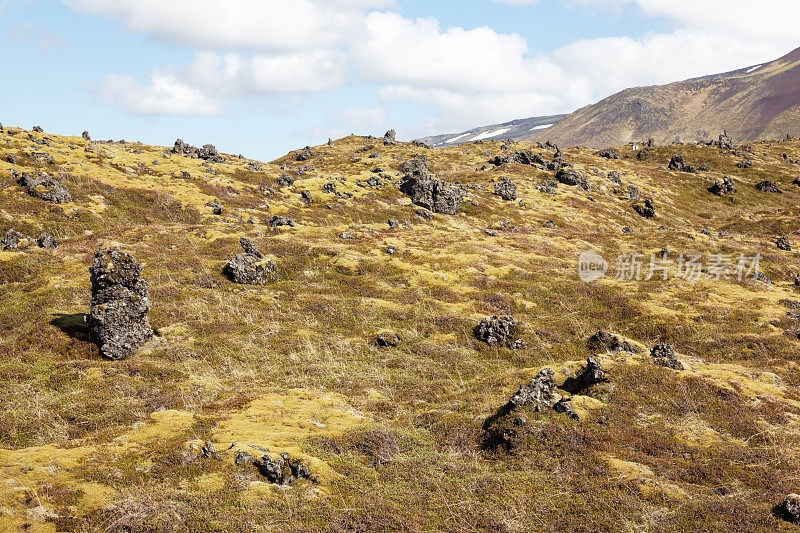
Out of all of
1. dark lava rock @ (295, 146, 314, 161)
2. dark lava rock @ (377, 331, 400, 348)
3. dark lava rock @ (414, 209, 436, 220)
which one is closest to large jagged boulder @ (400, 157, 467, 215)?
dark lava rock @ (414, 209, 436, 220)

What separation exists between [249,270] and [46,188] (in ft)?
139

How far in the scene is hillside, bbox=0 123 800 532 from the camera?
14562 mm

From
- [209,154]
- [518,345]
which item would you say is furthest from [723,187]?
[209,154]

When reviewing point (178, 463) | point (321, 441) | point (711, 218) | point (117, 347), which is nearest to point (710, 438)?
point (321, 441)

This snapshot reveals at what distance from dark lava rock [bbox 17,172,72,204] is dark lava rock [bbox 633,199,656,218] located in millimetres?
130998

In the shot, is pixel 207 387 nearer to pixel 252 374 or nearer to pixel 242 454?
pixel 252 374

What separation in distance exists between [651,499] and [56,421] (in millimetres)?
26694

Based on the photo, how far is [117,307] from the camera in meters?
28.6

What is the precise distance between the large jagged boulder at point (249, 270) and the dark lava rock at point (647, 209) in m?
110

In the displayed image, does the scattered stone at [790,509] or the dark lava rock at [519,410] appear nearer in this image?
the scattered stone at [790,509]

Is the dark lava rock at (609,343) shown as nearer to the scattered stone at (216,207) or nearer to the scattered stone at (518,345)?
the scattered stone at (518,345)

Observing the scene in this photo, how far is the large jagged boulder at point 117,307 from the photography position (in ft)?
92.6

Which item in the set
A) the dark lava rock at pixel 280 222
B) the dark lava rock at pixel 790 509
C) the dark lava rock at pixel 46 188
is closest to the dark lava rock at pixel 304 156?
the dark lava rock at pixel 280 222

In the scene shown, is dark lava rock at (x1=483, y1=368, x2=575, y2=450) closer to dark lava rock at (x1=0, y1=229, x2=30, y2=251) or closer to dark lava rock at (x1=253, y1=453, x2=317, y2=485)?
dark lava rock at (x1=253, y1=453, x2=317, y2=485)
